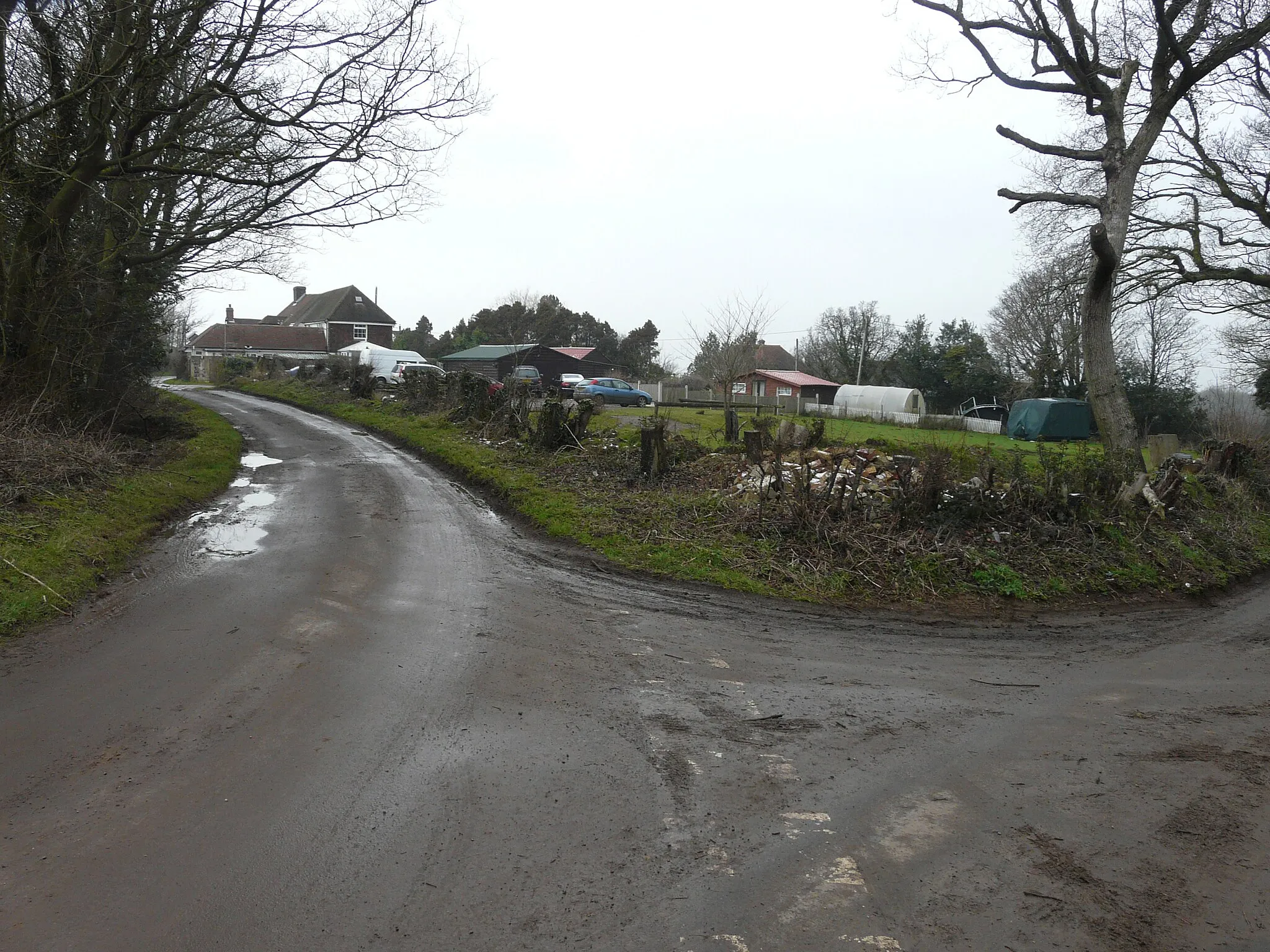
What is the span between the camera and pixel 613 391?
39.3m

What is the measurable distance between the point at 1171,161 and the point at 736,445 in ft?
57.1

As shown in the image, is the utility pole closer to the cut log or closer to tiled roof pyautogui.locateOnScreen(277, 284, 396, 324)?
tiled roof pyautogui.locateOnScreen(277, 284, 396, 324)

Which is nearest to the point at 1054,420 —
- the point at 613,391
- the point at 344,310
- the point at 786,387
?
the point at 613,391

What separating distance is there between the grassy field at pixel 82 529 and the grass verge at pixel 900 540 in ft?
15.7

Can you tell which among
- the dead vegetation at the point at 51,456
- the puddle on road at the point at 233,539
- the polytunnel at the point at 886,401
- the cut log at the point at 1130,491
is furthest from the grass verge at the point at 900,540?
the polytunnel at the point at 886,401

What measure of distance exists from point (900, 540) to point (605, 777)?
21.8ft

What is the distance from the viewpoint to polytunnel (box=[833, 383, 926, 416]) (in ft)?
138

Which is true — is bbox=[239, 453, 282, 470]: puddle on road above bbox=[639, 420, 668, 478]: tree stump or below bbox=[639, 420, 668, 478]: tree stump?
below

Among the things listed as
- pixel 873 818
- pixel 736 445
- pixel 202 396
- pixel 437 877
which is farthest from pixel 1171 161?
pixel 202 396

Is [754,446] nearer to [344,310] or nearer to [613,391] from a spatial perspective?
[613,391]

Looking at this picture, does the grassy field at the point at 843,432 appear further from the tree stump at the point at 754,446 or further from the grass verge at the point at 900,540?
the tree stump at the point at 754,446

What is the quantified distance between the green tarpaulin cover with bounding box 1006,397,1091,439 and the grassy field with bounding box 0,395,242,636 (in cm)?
3019

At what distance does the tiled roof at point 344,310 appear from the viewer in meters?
72.0

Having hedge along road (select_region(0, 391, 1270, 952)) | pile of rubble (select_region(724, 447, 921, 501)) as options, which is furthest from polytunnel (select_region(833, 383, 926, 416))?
hedge along road (select_region(0, 391, 1270, 952))
